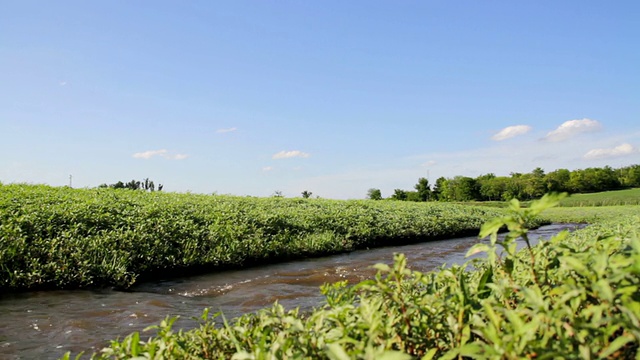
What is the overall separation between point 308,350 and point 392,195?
47846 mm

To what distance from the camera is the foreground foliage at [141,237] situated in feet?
24.1

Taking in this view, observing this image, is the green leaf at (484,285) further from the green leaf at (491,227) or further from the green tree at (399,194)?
the green tree at (399,194)

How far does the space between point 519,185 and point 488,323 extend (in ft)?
230

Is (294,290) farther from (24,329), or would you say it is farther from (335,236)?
(335,236)

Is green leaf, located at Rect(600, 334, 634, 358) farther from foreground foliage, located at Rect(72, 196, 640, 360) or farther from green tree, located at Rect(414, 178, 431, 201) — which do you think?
green tree, located at Rect(414, 178, 431, 201)

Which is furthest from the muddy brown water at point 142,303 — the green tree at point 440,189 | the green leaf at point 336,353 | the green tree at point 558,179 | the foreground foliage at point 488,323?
the green tree at point 558,179

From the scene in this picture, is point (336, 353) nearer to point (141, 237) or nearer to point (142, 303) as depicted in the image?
point (142, 303)

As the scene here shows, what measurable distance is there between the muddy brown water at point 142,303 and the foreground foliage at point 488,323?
338 centimetres

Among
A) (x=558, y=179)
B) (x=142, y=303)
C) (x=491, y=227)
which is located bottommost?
(x=142, y=303)

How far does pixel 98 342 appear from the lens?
4594 mm

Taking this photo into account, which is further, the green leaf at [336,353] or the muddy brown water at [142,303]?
the muddy brown water at [142,303]

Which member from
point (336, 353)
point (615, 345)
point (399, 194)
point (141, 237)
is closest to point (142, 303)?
point (141, 237)

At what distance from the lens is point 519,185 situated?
6569cm

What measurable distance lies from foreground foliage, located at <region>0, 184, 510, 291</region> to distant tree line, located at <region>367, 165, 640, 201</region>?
37.6 m
